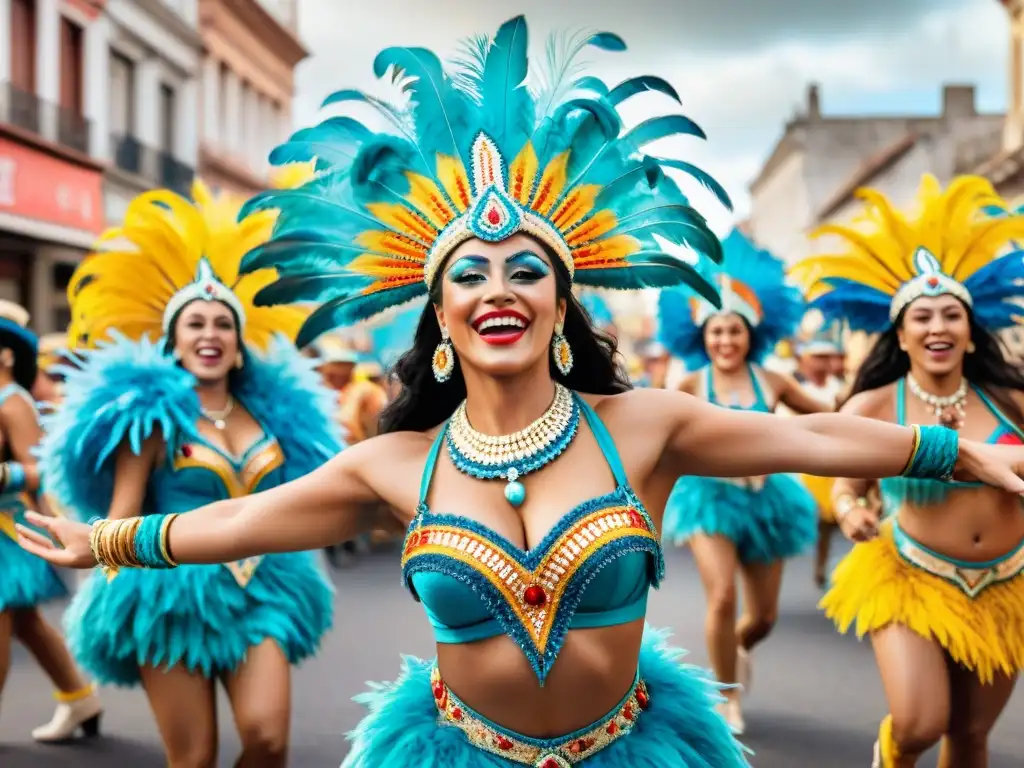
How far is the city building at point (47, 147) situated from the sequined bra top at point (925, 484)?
53.5ft

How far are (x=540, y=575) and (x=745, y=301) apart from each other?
4946 mm

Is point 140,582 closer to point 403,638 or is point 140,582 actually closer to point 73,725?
point 73,725

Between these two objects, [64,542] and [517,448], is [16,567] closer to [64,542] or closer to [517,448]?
[64,542]

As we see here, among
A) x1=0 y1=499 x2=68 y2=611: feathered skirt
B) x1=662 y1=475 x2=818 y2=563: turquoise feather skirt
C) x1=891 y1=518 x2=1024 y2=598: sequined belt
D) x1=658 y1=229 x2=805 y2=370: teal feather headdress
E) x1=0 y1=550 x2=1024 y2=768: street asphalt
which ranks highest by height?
x1=658 y1=229 x2=805 y2=370: teal feather headdress

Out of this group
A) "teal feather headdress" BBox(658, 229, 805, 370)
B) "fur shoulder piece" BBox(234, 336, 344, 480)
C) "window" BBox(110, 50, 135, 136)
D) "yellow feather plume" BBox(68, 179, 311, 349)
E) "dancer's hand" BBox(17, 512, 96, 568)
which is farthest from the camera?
"window" BBox(110, 50, 135, 136)

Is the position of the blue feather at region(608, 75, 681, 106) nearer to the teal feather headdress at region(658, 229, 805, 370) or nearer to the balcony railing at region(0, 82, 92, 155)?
the teal feather headdress at region(658, 229, 805, 370)

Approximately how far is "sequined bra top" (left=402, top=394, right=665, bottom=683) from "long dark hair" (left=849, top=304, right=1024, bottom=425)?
2492 mm

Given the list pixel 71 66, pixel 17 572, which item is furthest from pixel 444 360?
pixel 71 66

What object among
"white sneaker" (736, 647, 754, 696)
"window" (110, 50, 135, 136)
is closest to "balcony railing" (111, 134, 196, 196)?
"window" (110, 50, 135, 136)

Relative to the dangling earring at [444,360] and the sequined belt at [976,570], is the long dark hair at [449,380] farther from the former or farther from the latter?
the sequined belt at [976,570]

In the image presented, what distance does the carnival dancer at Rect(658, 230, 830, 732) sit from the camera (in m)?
6.74

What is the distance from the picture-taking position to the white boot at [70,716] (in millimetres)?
6613

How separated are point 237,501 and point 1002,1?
2442 cm

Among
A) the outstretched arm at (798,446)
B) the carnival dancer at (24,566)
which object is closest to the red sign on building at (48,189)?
the carnival dancer at (24,566)
